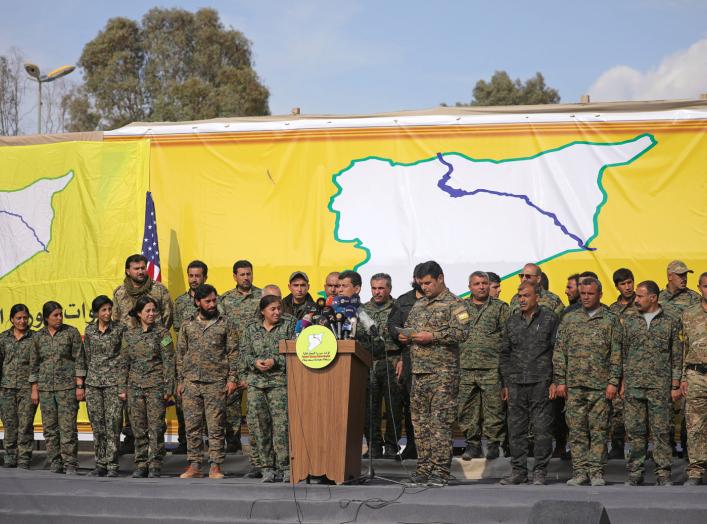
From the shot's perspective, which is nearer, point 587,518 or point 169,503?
point 587,518

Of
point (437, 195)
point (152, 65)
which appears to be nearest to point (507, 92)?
point (152, 65)

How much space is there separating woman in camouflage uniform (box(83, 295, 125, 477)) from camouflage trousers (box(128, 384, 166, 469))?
20cm

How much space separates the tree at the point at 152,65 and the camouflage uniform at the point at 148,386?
88.7 ft

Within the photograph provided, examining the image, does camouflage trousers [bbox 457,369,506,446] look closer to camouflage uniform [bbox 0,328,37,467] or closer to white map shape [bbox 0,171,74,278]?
camouflage uniform [bbox 0,328,37,467]

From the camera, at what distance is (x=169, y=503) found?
24.6 ft

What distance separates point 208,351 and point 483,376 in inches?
104

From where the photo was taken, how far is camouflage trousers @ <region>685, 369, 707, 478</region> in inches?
305

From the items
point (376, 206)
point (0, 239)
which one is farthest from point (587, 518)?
point (0, 239)

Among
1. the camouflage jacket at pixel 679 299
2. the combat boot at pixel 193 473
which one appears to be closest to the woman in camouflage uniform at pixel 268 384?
the combat boot at pixel 193 473

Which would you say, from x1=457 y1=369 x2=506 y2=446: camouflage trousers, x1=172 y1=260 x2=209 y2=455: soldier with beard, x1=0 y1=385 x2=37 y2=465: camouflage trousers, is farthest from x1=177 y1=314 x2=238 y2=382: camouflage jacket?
x1=457 y1=369 x2=506 y2=446: camouflage trousers

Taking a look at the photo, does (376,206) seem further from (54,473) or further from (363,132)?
(54,473)

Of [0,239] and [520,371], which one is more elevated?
[0,239]

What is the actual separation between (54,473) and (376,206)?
4.23 meters

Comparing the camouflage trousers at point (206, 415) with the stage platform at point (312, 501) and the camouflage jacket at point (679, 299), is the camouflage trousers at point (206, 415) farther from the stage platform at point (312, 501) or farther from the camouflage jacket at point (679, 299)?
the camouflage jacket at point (679, 299)
